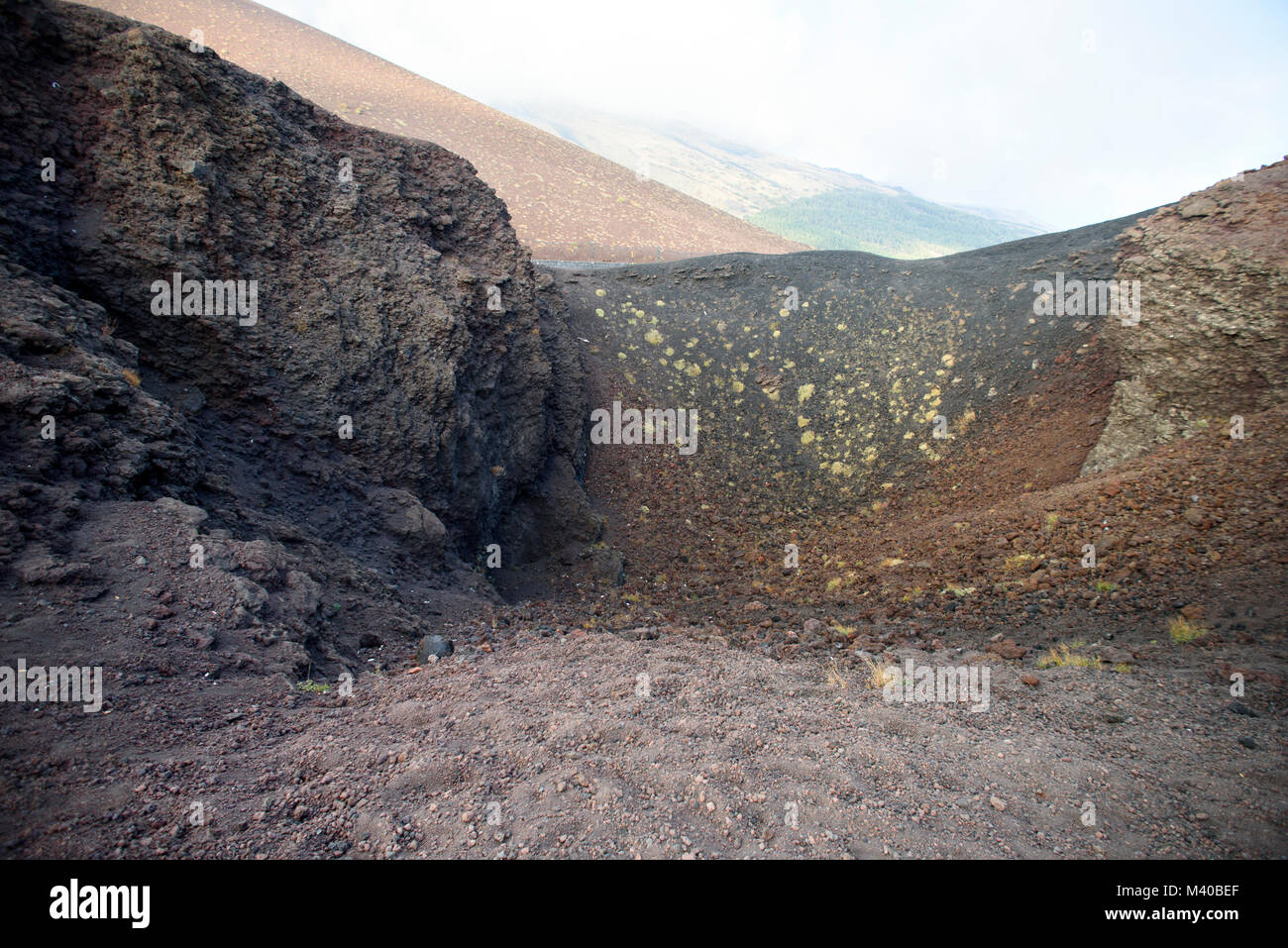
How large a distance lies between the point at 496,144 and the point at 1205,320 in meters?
51.7

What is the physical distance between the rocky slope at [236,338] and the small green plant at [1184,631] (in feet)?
24.4

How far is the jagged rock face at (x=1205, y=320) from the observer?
896cm

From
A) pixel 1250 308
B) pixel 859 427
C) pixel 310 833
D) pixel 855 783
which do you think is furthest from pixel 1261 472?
pixel 310 833

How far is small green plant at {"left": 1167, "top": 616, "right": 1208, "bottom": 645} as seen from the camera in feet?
18.2

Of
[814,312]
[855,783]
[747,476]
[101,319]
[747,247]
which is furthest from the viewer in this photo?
[747,247]

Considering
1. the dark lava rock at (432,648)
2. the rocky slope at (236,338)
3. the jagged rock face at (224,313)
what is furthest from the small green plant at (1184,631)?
the jagged rock face at (224,313)

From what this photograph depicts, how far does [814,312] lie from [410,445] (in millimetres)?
12635

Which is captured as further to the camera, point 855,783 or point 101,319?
point 101,319

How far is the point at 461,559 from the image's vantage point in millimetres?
9430

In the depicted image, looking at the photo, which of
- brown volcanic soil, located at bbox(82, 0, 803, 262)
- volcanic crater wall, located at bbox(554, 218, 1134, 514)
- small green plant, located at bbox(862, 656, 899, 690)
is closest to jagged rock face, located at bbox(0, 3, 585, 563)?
small green plant, located at bbox(862, 656, 899, 690)

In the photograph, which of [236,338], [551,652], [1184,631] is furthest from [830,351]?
[236,338]

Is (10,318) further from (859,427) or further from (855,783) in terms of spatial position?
(859,427)

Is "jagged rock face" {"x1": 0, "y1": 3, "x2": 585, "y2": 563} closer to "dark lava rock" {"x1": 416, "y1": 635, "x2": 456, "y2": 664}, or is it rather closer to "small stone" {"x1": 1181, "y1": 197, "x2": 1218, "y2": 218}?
"dark lava rock" {"x1": 416, "y1": 635, "x2": 456, "y2": 664}

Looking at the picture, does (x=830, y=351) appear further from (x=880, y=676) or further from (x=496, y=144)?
(x=496, y=144)
